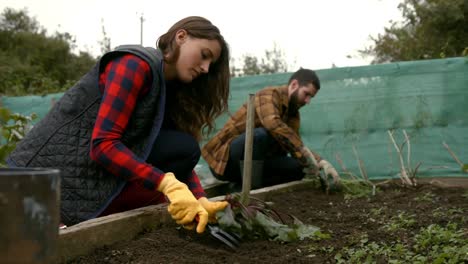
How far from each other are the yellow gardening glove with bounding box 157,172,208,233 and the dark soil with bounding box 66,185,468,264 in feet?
0.37

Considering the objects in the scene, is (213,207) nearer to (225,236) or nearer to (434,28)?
(225,236)

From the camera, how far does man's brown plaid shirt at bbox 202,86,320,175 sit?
13.0ft

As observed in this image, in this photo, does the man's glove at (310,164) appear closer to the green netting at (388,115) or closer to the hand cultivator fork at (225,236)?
the green netting at (388,115)

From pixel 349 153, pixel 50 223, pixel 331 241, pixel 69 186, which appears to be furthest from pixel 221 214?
pixel 349 153

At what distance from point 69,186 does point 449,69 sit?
3.49m

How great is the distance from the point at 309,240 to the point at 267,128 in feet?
6.05

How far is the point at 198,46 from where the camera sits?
85.7 inches

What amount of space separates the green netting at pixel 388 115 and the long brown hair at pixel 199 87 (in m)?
A: 2.02

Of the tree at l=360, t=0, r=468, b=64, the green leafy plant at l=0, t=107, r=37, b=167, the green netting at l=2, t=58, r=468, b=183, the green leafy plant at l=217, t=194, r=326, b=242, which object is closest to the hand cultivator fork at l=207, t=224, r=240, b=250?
the green leafy plant at l=217, t=194, r=326, b=242

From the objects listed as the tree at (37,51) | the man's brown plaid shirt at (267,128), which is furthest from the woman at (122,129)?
the tree at (37,51)

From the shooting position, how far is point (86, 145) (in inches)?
84.3

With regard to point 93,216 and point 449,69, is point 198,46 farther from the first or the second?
point 449,69

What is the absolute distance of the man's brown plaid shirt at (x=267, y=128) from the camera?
13.0ft

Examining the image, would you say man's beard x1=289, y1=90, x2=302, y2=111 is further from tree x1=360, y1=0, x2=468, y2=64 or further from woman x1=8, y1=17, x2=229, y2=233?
tree x1=360, y1=0, x2=468, y2=64
